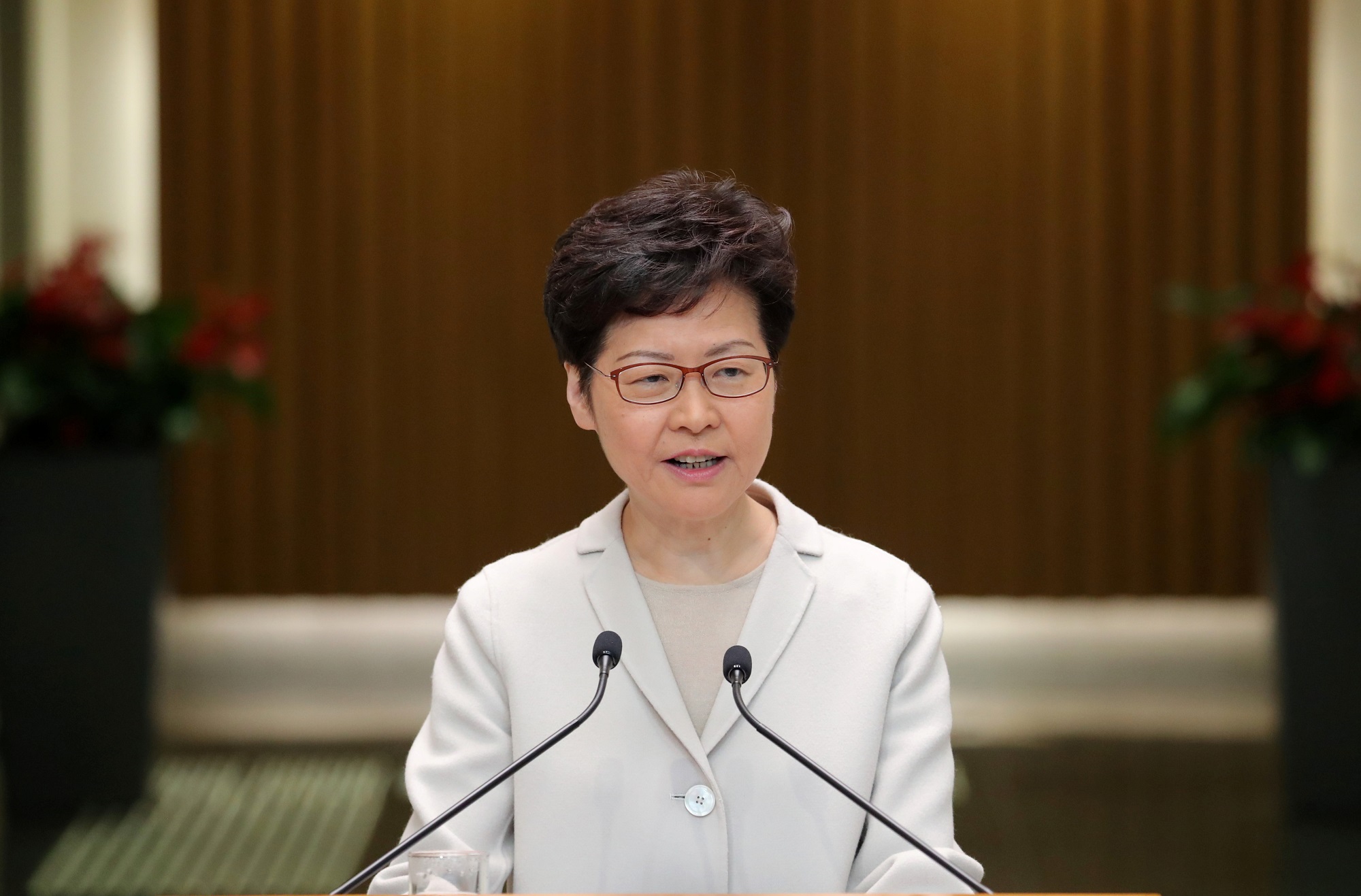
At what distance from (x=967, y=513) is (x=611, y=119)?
2.50 meters

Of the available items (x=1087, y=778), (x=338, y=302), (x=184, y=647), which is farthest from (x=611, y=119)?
(x=1087, y=778)

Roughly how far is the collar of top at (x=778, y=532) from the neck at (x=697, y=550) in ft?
0.10

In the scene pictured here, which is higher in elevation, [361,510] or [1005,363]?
[1005,363]

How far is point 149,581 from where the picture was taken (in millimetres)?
4238

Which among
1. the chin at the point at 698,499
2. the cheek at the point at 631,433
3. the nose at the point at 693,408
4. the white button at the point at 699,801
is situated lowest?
the white button at the point at 699,801

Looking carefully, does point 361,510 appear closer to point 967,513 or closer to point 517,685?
point 967,513

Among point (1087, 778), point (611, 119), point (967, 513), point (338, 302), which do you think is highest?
point (611, 119)

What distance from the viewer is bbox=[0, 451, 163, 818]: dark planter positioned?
13.7 feet

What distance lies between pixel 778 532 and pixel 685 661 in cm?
20

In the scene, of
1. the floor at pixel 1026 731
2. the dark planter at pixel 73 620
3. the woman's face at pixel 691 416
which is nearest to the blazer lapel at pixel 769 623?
the woman's face at pixel 691 416

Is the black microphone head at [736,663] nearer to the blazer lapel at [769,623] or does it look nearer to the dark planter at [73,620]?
the blazer lapel at [769,623]

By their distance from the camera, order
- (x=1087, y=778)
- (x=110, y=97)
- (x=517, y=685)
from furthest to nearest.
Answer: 1. (x=110, y=97)
2. (x=1087, y=778)
3. (x=517, y=685)

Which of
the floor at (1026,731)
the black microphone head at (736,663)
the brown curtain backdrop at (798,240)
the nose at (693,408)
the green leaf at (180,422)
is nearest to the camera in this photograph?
the black microphone head at (736,663)

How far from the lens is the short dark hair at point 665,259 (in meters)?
1.60
